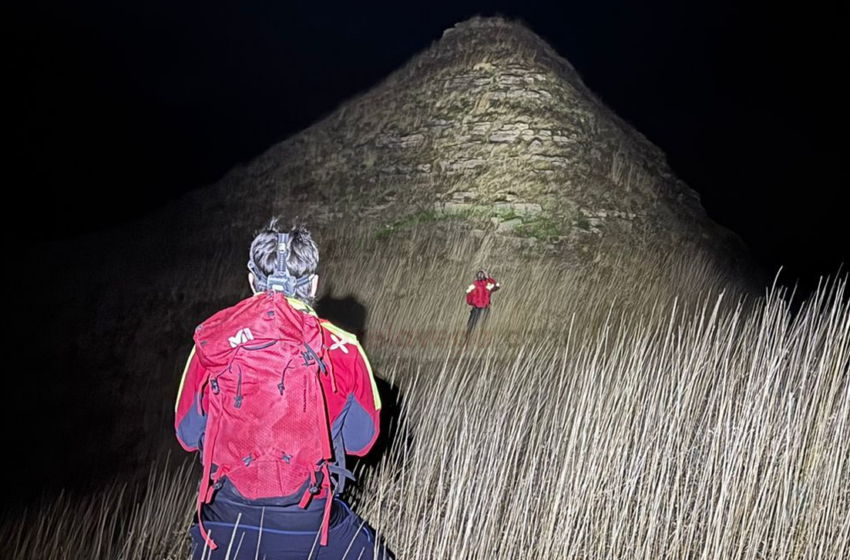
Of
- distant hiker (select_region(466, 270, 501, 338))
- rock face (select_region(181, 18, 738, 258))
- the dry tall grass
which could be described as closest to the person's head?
the dry tall grass

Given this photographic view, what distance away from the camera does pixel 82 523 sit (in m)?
2.49

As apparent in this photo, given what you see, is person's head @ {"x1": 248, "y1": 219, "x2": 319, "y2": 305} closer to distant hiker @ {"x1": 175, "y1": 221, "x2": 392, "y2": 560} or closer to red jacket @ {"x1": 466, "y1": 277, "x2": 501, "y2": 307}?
distant hiker @ {"x1": 175, "y1": 221, "x2": 392, "y2": 560}

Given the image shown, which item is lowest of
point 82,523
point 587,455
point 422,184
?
point 82,523

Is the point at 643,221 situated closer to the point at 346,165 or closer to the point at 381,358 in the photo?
the point at 346,165

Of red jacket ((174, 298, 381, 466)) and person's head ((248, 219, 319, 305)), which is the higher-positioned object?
person's head ((248, 219, 319, 305))

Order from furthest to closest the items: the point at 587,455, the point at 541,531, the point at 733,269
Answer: the point at 733,269
the point at 587,455
the point at 541,531

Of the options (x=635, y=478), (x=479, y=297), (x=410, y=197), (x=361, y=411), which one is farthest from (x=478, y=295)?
(x=410, y=197)

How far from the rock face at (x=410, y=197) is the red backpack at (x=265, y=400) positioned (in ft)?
13.6

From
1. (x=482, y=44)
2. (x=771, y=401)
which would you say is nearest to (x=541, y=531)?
(x=771, y=401)

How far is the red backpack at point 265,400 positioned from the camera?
4.20ft

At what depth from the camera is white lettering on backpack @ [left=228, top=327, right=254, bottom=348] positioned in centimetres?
127

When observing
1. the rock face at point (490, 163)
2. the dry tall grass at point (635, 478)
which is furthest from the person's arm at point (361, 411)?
the rock face at point (490, 163)

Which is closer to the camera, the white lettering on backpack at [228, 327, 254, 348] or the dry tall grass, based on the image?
the white lettering on backpack at [228, 327, 254, 348]

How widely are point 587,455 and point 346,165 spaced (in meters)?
8.69
